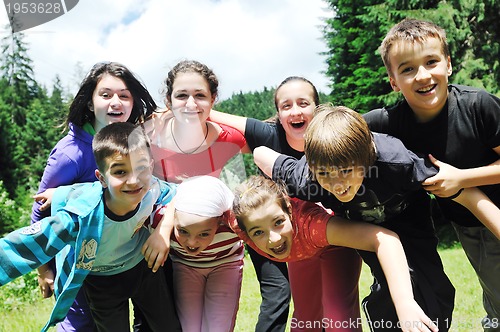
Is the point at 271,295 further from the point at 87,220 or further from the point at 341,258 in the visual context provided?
the point at 87,220

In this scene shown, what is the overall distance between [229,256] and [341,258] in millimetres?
715

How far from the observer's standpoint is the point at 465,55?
13672mm

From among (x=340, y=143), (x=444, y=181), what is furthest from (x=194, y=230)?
(x=444, y=181)

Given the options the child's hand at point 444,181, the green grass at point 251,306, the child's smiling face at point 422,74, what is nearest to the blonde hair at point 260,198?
the child's hand at point 444,181

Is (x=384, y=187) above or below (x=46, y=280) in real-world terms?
above

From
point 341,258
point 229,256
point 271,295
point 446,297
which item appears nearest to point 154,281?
point 229,256

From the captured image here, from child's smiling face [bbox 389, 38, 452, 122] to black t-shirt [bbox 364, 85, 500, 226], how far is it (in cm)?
7

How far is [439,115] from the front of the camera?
288 centimetres

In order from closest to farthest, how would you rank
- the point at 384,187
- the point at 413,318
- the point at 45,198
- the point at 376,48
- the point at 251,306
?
the point at 413,318 < the point at 384,187 < the point at 45,198 < the point at 251,306 < the point at 376,48

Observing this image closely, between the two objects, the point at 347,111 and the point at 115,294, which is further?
the point at 115,294

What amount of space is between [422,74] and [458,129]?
1.19 ft

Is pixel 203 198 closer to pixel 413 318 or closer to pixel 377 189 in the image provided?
pixel 377 189

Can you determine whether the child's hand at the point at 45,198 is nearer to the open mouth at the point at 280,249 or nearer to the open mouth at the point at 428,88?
the open mouth at the point at 280,249

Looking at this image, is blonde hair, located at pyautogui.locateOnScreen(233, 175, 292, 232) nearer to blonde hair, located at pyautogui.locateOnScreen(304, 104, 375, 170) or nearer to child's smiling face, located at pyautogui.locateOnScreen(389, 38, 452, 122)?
blonde hair, located at pyautogui.locateOnScreen(304, 104, 375, 170)
